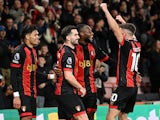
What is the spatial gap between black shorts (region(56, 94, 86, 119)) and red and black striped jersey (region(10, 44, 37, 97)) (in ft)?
2.80

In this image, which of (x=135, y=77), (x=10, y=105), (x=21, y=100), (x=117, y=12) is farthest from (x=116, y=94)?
(x=117, y=12)

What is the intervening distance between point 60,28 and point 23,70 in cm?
627

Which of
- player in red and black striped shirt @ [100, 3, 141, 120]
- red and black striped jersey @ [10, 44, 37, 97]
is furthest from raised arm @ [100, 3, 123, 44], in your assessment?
red and black striped jersey @ [10, 44, 37, 97]

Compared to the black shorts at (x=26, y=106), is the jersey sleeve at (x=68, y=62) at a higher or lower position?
higher

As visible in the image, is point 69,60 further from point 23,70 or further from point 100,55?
point 100,55

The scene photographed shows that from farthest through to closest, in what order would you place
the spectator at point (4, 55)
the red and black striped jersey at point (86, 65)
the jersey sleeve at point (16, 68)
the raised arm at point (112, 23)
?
the spectator at point (4, 55)
the red and black striped jersey at point (86, 65)
the jersey sleeve at point (16, 68)
the raised arm at point (112, 23)

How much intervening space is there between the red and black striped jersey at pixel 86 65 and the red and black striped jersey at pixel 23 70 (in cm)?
89

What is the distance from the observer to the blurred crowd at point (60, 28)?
1370 centimetres

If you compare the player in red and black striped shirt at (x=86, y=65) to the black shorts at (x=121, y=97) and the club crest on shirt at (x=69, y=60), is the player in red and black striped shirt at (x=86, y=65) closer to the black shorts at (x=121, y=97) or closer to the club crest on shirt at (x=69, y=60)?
the black shorts at (x=121, y=97)

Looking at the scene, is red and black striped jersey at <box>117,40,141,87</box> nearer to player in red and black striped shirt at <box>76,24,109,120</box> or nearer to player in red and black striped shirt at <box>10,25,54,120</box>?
player in red and black striped shirt at <box>76,24,109,120</box>

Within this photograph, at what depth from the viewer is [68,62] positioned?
9.13 meters

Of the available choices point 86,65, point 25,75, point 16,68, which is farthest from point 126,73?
point 16,68

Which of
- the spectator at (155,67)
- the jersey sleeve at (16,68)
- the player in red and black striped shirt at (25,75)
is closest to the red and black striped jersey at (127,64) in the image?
the player in red and black striped shirt at (25,75)

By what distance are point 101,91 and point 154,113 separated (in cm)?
166
